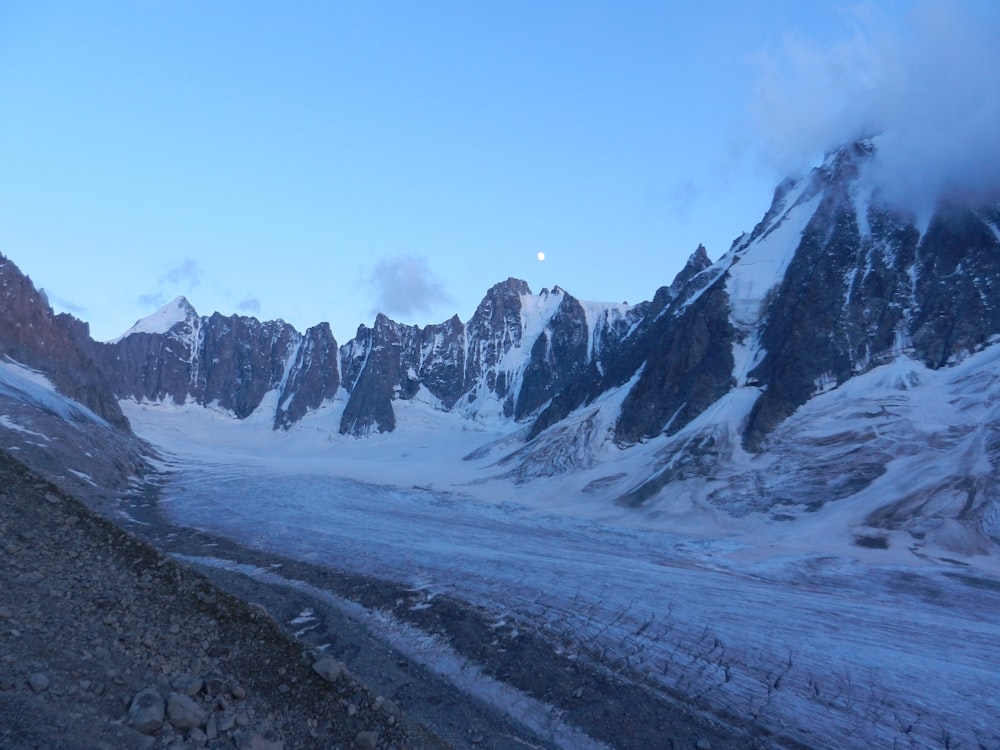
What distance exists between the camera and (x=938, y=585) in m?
26.2

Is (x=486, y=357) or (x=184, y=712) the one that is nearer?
(x=184, y=712)

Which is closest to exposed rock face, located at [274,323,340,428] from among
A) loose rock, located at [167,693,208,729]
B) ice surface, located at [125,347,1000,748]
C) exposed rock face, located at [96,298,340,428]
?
exposed rock face, located at [96,298,340,428]

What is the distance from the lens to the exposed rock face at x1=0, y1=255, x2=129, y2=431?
69875mm

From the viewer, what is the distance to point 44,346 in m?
75.0

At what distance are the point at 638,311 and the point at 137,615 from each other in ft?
452

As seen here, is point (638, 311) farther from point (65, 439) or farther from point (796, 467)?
point (65, 439)

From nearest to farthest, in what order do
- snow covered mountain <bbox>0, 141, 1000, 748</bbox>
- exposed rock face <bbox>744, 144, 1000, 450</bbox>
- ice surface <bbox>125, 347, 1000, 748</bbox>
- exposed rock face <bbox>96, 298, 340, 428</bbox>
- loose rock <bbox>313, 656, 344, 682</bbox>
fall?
loose rock <bbox>313, 656, 344, 682</bbox> → ice surface <bbox>125, 347, 1000, 748</bbox> → snow covered mountain <bbox>0, 141, 1000, 748</bbox> → exposed rock face <bbox>744, 144, 1000, 450</bbox> → exposed rock face <bbox>96, 298, 340, 428</bbox>

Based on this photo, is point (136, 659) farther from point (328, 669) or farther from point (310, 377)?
point (310, 377)

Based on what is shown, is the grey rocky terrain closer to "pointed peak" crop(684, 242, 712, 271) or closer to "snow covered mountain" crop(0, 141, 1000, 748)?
"snow covered mountain" crop(0, 141, 1000, 748)

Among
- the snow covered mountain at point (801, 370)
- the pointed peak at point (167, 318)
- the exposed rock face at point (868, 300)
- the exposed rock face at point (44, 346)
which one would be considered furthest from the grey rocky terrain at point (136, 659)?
the pointed peak at point (167, 318)

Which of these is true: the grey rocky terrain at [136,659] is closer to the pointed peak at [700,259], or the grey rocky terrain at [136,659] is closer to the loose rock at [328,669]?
the loose rock at [328,669]

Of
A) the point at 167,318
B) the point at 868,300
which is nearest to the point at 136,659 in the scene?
the point at 868,300

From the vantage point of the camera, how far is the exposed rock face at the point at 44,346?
6988cm

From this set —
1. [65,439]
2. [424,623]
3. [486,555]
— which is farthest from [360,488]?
[424,623]
